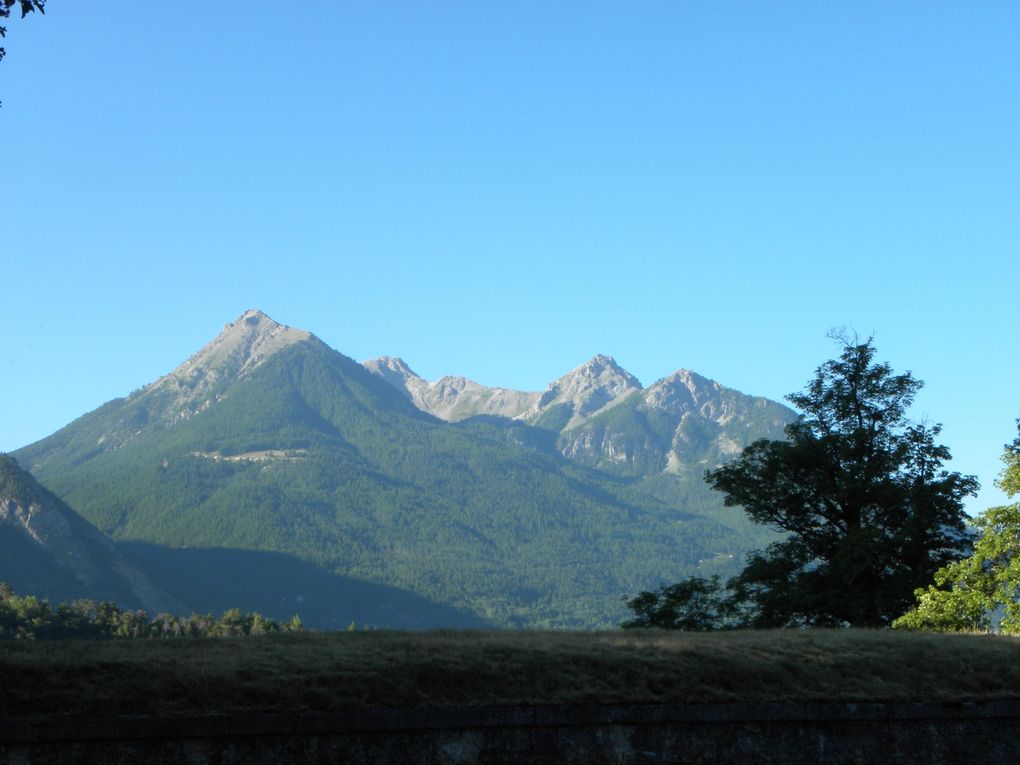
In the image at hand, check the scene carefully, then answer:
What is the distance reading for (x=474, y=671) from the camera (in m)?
16.8

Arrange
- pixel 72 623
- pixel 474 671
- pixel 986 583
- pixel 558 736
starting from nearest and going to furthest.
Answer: pixel 558 736 → pixel 474 671 → pixel 986 583 → pixel 72 623

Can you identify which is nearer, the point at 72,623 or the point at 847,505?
the point at 847,505

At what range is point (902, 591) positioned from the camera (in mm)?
44344

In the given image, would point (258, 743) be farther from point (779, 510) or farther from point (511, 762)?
point (779, 510)

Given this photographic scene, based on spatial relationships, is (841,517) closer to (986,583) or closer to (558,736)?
(986,583)

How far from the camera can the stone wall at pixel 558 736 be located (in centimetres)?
1434

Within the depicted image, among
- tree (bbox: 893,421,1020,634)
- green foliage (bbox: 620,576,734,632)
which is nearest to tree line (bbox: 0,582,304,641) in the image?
green foliage (bbox: 620,576,734,632)

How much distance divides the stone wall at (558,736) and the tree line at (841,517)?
907 inches

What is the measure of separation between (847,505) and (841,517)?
72 centimetres

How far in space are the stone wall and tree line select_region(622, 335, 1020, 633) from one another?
2303cm

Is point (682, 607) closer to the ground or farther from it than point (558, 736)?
farther from it

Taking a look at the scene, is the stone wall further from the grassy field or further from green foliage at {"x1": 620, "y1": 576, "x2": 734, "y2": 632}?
green foliage at {"x1": 620, "y1": 576, "x2": 734, "y2": 632}

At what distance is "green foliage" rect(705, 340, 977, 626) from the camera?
44.7 meters

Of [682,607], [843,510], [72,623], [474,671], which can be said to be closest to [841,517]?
[843,510]
